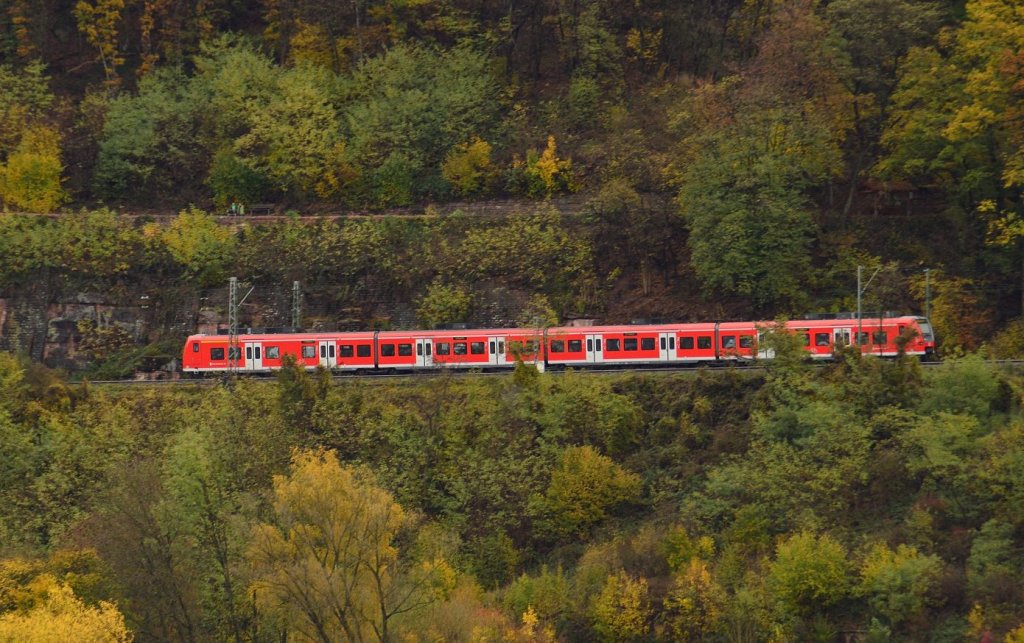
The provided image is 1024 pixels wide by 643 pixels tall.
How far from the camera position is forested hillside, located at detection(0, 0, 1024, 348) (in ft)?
211

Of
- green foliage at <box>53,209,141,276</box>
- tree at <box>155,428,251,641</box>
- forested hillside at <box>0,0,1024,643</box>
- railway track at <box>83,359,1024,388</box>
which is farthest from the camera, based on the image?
green foliage at <box>53,209,141,276</box>

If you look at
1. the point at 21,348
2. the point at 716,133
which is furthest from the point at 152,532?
the point at 716,133

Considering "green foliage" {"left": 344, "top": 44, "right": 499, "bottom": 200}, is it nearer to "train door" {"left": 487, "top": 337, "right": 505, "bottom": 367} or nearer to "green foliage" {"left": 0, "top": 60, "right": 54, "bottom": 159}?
"train door" {"left": 487, "top": 337, "right": 505, "bottom": 367}

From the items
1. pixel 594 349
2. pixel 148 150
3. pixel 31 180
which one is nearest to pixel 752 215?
pixel 594 349

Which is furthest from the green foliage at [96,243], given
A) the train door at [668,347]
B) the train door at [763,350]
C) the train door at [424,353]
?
the train door at [763,350]

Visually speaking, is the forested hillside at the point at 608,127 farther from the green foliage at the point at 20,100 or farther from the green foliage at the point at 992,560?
the green foliage at the point at 992,560

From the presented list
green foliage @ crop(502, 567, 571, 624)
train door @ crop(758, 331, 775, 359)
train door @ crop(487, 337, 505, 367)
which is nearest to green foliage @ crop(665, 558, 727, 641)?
green foliage @ crop(502, 567, 571, 624)

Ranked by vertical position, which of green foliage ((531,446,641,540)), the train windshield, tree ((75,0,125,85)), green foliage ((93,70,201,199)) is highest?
tree ((75,0,125,85))

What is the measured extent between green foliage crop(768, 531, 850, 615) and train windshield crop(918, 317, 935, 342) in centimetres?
1593

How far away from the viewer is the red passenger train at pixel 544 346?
60219mm

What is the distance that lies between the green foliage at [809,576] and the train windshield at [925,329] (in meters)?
15.9

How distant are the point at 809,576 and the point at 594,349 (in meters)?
20.1

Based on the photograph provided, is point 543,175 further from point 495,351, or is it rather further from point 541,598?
point 541,598

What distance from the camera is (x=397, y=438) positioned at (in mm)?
58125
